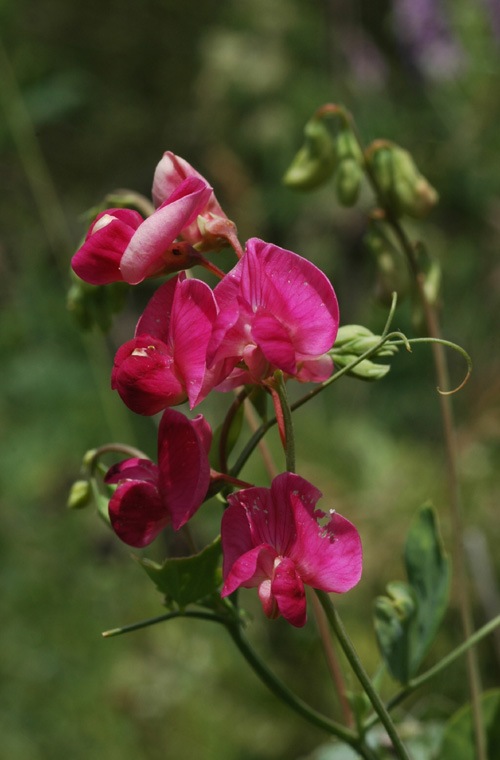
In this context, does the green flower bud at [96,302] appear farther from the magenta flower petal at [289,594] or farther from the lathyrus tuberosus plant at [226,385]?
the magenta flower petal at [289,594]

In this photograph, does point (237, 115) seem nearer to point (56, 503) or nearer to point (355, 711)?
point (56, 503)

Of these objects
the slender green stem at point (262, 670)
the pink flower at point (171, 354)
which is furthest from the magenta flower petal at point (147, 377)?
the slender green stem at point (262, 670)

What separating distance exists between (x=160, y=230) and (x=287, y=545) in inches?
6.2

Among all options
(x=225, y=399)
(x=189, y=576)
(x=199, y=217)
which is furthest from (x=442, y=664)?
(x=225, y=399)

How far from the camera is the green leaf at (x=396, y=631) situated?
0.49 metres

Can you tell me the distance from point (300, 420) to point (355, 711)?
1.29 m

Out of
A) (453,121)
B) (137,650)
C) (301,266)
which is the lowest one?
(137,650)

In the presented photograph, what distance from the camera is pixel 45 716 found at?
4.60 feet

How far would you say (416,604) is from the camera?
52 centimetres

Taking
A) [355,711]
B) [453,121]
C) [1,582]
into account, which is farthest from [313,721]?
[453,121]

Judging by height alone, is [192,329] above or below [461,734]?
above

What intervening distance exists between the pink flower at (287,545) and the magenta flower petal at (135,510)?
45mm

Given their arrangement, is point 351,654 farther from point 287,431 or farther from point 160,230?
point 160,230

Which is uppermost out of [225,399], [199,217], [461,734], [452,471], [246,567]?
[199,217]
